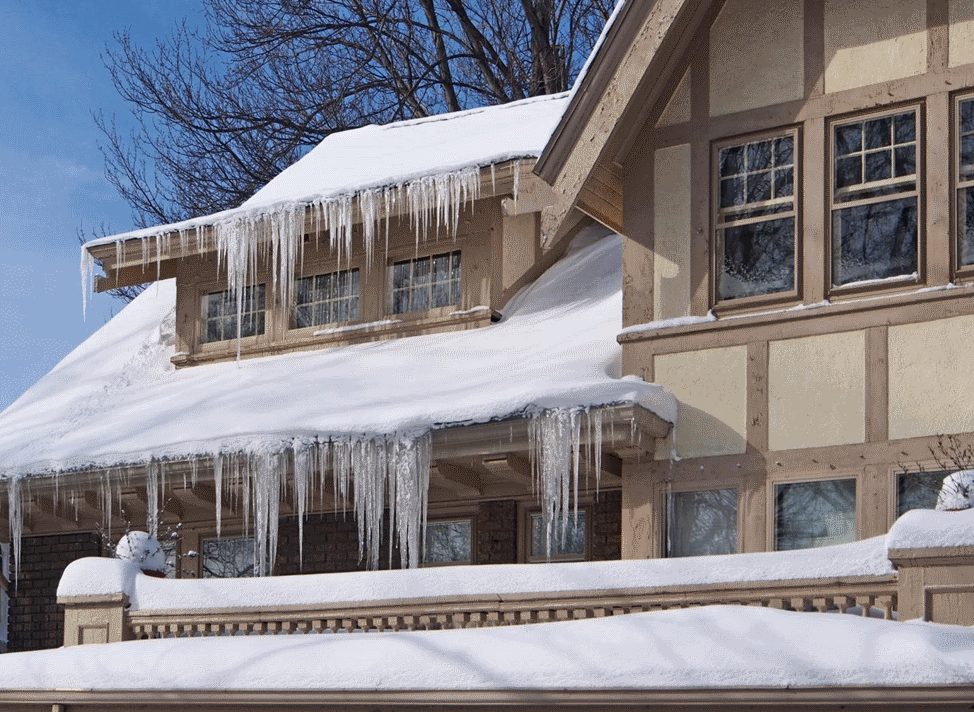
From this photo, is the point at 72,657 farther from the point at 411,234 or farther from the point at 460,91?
the point at 460,91

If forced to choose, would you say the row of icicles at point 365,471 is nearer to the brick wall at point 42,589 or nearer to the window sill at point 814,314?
the window sill at point 814,314

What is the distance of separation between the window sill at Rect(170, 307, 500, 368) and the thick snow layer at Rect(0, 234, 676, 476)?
169 millimetres

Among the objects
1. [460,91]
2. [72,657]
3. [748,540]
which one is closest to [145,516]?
[72,657]

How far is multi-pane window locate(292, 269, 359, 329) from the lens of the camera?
50.9 feet

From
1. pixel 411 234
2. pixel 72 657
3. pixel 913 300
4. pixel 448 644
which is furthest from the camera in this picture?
pixel 411 234

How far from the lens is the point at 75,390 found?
16250mm

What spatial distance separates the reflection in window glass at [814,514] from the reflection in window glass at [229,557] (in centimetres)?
636

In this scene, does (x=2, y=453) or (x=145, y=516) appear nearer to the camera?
(x=2, y=453)

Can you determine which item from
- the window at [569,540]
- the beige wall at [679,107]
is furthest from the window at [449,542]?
the beige wall at [679,107]

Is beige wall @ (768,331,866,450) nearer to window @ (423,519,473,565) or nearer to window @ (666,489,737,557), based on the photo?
window @ (666,489,737,557)

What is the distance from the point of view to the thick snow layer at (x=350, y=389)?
11734 mm

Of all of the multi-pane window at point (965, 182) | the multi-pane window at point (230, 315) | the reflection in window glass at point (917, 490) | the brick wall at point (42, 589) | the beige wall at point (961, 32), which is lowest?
the brick wall at point (42, 589)

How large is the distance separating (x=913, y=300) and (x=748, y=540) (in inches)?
85.9

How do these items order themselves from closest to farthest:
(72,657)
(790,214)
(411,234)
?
(72,657)
(790,214)
(411,234)
